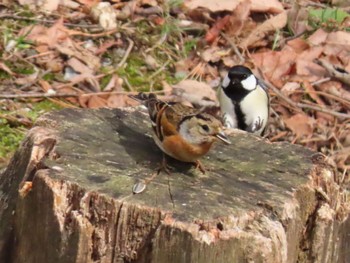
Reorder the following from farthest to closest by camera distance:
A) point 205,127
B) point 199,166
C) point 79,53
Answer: point 79,53, point 199,166, point 205,127

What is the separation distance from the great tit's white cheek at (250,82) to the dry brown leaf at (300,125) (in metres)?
0.41

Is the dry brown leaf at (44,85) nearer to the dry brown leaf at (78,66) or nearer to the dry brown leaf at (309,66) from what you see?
the dry brown leaf at (78,66)

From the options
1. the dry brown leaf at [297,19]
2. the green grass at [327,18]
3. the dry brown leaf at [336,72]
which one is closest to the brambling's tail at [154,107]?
the dry brown leaf at [336,72]

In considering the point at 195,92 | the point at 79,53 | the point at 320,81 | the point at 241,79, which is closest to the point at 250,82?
the point at 241,79

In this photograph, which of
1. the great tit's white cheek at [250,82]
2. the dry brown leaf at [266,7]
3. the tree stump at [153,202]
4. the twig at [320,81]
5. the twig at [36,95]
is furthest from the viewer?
the dry brown leaf at [266,7]

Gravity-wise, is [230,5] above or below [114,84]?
above

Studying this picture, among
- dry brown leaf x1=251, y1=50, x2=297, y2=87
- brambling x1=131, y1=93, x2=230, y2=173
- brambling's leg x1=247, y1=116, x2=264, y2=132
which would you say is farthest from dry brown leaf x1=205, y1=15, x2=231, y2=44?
brambling x1=131, y1=93, x2=230, y2=173

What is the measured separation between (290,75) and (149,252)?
3.76 meters

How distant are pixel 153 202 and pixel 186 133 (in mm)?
408

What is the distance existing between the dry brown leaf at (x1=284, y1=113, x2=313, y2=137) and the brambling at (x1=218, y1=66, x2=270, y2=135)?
0.23 meters

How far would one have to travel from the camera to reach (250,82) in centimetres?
642

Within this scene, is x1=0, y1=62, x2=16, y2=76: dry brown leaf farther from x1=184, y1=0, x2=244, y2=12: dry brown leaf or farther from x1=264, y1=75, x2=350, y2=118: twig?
x1=264, y1=75, x2=350, y2=118: twig

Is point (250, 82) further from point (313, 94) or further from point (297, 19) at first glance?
point (297, 19)

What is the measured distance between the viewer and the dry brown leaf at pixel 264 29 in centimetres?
729
